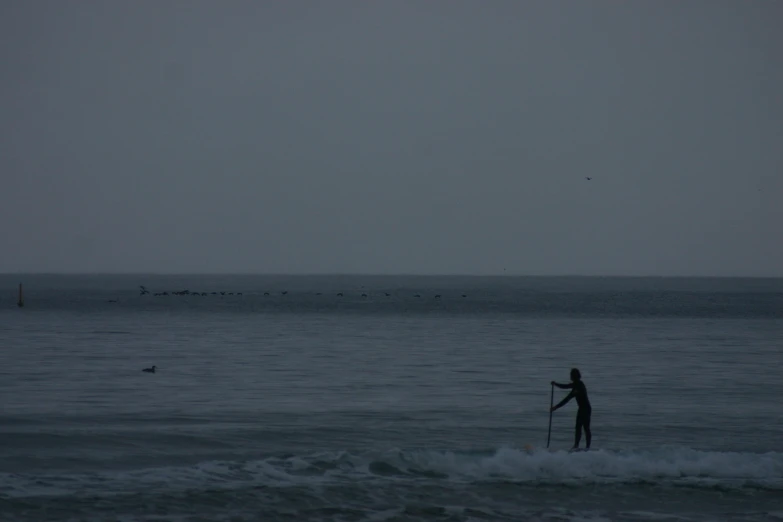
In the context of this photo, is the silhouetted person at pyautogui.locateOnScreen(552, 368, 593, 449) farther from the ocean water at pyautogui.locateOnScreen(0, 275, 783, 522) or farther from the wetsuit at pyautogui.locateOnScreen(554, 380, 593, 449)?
the ocean water at pyautogui.locateOnScreen(0, 275, 783, 522)

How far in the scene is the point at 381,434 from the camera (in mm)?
22641

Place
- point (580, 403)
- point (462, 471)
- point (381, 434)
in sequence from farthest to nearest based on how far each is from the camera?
point (381, 434), point (580, 403), point (462, 471)

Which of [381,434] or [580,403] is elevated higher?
[580,403]

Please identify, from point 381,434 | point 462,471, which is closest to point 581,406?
point 462,471

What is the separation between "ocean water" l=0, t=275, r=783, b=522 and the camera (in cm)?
1659

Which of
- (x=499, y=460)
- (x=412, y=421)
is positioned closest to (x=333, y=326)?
(x=412, y=421)

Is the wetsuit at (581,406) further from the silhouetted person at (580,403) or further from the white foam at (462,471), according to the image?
the white foam at (462,471)

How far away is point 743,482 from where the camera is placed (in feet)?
59.4

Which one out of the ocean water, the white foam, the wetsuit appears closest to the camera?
the ocean water

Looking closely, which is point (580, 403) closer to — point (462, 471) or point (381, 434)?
point (462, 471)

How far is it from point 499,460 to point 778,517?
5.66 meters

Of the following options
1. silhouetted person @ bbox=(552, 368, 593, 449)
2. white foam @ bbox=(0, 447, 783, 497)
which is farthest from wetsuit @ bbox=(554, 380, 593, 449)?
white foam @ bbox=(0, 447, 783, 497)

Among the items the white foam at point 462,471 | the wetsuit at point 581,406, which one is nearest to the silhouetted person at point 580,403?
the wetsuit at point 581,406

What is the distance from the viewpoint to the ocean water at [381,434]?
1659cm
